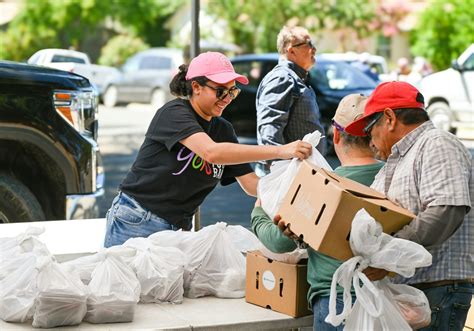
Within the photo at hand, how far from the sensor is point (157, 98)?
2847 cm

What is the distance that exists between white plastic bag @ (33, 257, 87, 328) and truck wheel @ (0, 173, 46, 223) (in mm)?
3240

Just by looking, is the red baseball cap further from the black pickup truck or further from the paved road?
the paved road

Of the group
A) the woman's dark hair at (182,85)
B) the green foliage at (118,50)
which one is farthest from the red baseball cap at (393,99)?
the green foliage at (118,50)

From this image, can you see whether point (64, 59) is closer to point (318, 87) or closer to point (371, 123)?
point (371, 123)

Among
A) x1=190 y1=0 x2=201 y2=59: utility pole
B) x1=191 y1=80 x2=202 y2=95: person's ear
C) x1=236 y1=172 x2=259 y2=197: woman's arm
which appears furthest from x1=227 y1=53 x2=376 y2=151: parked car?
x1=191 y1=80 x2=202 y2=95: person's ear

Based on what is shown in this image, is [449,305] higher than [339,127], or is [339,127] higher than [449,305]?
[339,127]

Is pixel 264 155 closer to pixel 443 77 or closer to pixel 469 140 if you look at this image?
pixel 469 140

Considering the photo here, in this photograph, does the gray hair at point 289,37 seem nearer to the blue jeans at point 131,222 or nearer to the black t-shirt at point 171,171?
the black t-shirt at point 171,171

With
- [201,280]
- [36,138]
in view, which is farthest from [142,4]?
[201,280]

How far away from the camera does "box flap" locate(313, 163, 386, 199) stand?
3250mm

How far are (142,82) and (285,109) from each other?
2236 centimetres

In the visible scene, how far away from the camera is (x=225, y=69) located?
4246 millimetres

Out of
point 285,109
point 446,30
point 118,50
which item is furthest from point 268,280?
point 118,50

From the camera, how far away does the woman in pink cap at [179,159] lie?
4195mm
